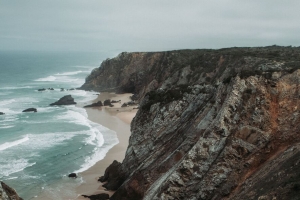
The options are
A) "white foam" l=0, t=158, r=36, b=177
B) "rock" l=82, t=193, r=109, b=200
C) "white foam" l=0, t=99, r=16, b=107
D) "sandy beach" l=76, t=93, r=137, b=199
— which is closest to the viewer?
"rock" l=82, t=193, r=109, b=200

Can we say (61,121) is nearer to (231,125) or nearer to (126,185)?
(126,185)

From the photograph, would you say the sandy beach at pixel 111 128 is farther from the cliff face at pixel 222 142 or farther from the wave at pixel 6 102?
the wave at pixel 6 102

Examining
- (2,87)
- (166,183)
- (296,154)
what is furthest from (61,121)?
(2,87)

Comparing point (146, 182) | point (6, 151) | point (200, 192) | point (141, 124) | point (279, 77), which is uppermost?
point (279, 77)

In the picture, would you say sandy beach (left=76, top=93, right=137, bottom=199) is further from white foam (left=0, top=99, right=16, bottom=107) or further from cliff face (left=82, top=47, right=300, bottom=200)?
white foam (left=0, top=99, right=16, bottom=107)

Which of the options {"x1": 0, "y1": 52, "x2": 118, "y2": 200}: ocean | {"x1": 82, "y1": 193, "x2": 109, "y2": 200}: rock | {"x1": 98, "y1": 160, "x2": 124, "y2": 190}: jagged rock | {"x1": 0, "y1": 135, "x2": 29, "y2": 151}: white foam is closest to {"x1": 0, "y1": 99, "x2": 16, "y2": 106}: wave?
{"x1": 0, "y1": 52, "x2": 118, "y2": 200}: ocean
